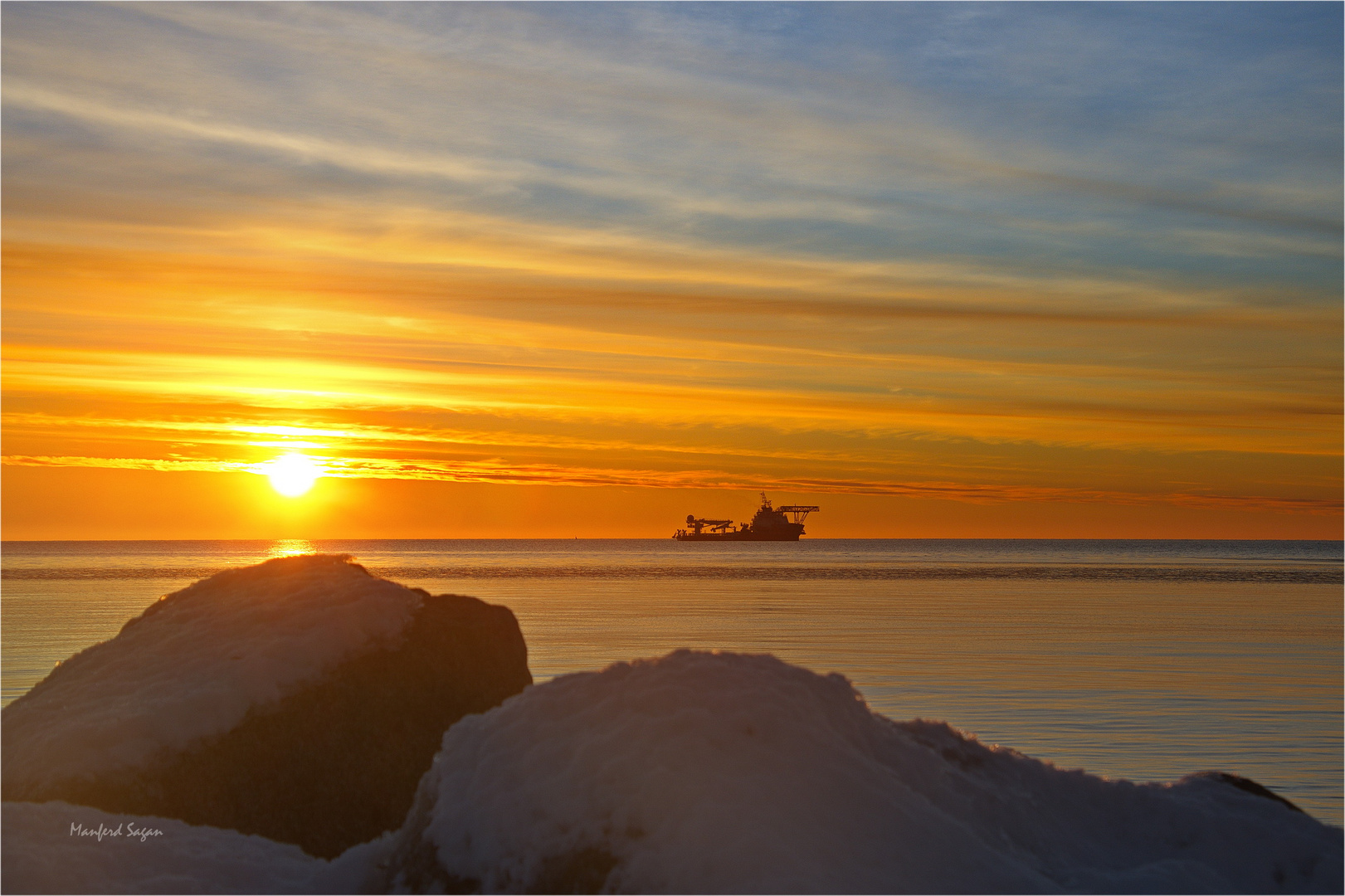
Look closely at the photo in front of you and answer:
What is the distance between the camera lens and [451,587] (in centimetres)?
5803

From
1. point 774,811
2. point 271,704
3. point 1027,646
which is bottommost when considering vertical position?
point 1027,646

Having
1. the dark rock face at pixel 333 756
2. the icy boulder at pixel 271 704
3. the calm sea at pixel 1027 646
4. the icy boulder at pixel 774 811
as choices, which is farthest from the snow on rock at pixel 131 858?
the calm sea at pixel 1027 646

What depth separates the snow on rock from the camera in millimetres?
6410

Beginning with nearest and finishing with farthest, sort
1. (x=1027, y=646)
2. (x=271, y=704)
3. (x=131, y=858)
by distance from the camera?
(x=131, y=858), (x=271, y=704), (x=1027, y=646)

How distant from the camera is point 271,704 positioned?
8.67 meters

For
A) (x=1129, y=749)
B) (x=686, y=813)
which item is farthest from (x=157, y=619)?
(x=1129, y=749)

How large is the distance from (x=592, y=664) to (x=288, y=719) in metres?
14.8

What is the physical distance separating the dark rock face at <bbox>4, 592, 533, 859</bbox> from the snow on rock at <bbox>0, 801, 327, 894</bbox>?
41 centimetres

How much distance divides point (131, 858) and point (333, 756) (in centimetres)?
200

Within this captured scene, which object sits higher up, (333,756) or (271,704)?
(271,704)
